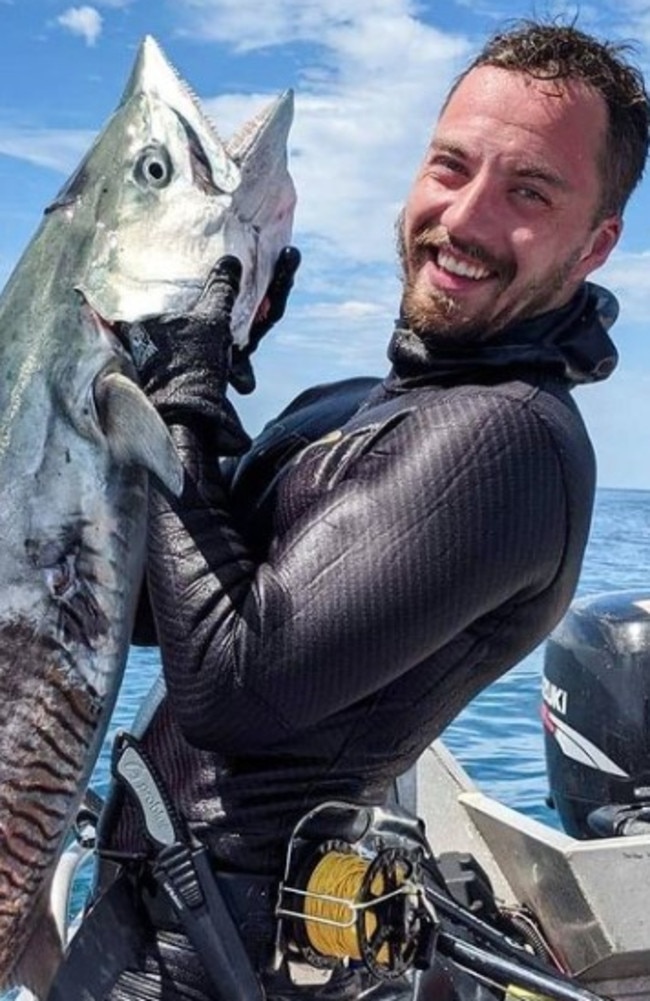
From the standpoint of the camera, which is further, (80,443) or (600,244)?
(600,244)

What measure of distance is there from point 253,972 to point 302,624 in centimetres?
65

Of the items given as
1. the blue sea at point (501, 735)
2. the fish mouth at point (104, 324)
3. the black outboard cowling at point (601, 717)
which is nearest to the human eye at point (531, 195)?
the fish mouth at point (104, 324)

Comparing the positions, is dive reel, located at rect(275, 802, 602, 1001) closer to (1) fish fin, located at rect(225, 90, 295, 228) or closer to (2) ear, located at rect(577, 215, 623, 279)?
(1) fish fin, located at rect(225, 90, 295, 228)

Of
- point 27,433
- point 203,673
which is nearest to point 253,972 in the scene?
point 203,673

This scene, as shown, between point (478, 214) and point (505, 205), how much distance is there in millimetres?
61

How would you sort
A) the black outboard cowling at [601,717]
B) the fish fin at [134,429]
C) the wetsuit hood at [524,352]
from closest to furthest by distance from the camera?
the fish fin at [134,429]
the wetsuit hood at [524,352]
the black outboard cowling at [601,717]

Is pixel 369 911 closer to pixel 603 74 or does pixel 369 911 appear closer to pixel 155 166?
pixel 155 166

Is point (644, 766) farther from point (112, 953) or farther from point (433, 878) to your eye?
point (112, 953)

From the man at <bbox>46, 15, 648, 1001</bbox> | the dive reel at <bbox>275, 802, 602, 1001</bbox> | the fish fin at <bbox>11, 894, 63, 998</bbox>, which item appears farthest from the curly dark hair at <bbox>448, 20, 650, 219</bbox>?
the fish fin at <bbox>11, 894, 63, 998</bbox>

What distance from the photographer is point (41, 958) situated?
2486 millimetres

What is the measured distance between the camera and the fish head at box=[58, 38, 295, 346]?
233 centimetres

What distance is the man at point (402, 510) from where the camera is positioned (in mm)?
2318

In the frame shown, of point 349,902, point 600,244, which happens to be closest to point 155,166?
point 600,244

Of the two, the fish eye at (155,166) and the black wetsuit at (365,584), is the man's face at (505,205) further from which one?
the fish eye at (155,166)
